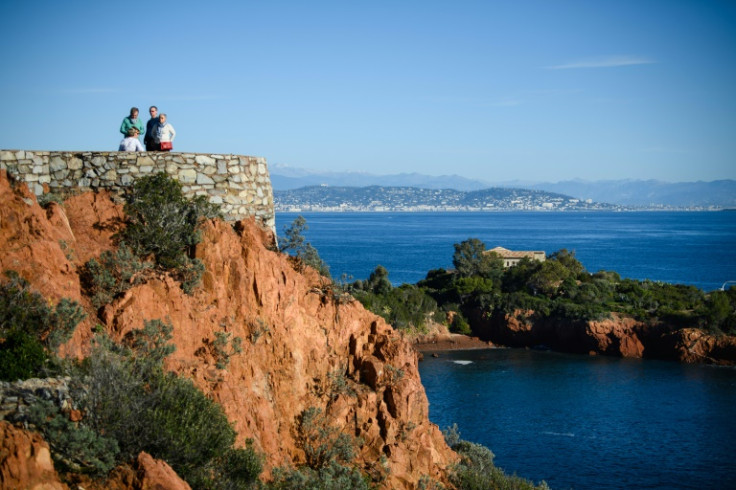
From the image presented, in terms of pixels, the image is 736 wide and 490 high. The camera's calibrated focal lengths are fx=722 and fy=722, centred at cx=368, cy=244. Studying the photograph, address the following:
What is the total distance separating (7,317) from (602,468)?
2732cm

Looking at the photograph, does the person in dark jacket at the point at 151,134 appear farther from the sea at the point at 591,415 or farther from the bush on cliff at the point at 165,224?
the sea at the point at 591,415

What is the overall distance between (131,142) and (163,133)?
1.67 ft

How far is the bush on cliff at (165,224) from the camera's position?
972 cm

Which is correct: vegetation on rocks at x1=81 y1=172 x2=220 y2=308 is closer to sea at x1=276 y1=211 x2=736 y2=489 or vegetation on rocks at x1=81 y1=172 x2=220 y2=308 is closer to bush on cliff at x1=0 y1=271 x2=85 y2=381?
bush on cliff at x1=0 y1=271 x2=85 y2=381

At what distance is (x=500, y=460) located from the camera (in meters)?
30.6

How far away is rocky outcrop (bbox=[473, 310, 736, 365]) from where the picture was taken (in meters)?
51.3

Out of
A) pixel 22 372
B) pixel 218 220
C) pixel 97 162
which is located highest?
pixel 97 162

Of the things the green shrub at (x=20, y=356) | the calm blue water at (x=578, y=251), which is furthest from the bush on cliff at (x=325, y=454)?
the calm blue water at (x=578, y=251)

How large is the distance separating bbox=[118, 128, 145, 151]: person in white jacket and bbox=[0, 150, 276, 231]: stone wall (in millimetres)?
616

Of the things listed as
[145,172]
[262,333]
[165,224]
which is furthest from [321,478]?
[145,172]

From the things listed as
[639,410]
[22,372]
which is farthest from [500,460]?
[22,372]

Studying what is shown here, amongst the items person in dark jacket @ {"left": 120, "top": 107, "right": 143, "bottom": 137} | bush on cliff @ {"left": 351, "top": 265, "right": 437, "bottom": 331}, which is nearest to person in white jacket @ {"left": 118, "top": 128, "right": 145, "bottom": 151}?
person in dark jacket @ {"left": 120, "top": 107, "right": 143, "bottom": 137}

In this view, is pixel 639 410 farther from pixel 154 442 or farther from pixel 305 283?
pixel 154 442

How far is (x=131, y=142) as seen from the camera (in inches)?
447
